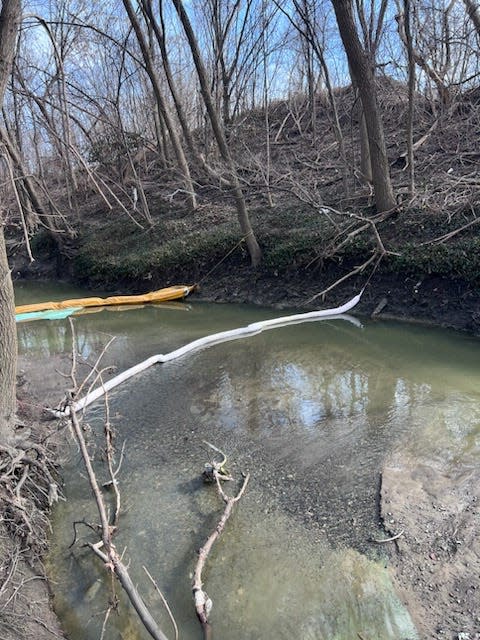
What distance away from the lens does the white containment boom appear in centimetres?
723

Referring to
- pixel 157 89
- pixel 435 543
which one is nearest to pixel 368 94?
pixel 157 89

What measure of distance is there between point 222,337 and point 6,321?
16.8ft

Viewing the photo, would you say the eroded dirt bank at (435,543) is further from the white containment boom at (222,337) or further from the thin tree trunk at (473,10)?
the thin tree trunk at (473,10)

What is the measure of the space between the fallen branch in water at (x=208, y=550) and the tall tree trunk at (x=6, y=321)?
193 centimetres

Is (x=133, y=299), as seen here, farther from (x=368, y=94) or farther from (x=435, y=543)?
(x=435, y=543)

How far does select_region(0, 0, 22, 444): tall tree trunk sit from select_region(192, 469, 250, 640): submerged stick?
1976 millimetres

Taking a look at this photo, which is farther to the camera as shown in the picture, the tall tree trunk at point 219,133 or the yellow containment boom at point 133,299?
the yellow containment boom at point 133,299

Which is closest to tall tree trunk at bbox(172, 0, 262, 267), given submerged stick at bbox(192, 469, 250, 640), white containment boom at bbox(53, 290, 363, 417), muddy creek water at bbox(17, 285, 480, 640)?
white containment boom at bbox(53, 290, 363, 417)

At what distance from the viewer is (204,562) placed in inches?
145

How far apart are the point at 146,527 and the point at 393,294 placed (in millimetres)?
7466

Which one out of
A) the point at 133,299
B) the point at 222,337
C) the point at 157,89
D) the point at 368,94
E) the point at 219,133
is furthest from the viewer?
the point at 157,89

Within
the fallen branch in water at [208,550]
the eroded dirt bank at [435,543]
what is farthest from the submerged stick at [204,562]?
the eroded dirt bank at [435,543]

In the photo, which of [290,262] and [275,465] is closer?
[275,465]

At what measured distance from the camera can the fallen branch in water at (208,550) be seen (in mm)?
3154
